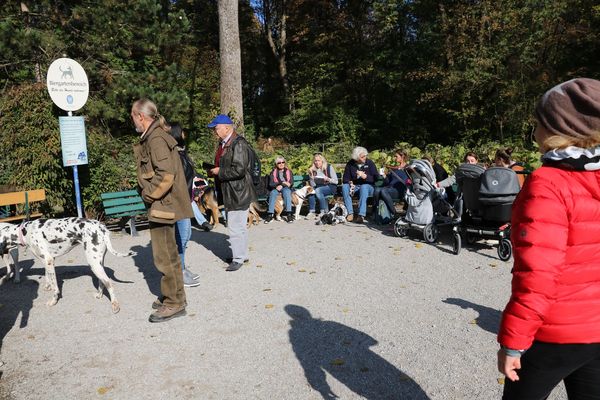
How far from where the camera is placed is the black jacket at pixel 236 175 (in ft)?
20.5

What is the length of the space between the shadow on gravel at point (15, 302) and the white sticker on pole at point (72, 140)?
2.82 m

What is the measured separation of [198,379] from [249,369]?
1.32 feet

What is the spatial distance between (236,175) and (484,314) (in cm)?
336

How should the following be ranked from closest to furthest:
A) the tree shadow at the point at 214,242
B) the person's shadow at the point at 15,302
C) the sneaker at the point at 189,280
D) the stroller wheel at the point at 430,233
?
the person's shadow at the point at 15,302, the sneaker at the point at 189,280, the tree shadow at the point at 214,242, the stroller wheel at the point at 430,233

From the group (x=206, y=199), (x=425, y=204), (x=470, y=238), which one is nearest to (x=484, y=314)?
(x=470, y=238)

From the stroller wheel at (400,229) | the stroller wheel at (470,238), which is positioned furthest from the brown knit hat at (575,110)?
the stroller wheel at (400,229)

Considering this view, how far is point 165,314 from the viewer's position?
488cm

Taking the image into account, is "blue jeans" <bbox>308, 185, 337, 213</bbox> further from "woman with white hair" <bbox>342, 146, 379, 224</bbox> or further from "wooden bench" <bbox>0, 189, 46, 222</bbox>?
"wooden bench" <bbox>0, 189, 46, 222</bbox>

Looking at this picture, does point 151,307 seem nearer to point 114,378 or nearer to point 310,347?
point 114,378

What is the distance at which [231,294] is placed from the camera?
572 cm

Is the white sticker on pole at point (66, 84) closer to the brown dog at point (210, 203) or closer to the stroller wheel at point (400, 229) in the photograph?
the brown dog at point (210, 203)

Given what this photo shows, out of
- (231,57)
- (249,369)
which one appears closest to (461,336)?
(249,369)

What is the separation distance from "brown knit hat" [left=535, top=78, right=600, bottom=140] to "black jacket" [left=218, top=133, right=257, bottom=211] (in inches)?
188

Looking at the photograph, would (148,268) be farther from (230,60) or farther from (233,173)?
(230,60)
